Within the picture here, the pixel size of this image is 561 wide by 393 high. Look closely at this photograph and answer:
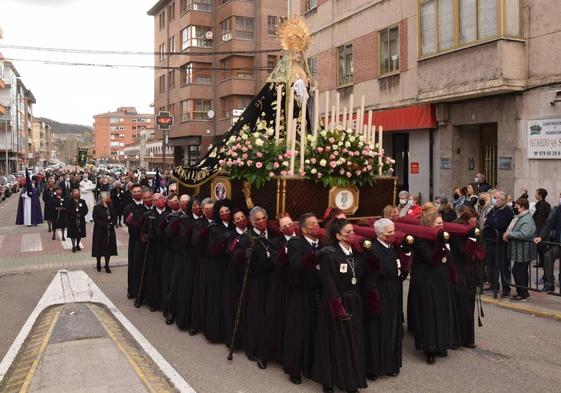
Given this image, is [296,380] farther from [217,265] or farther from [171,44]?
[171,44]

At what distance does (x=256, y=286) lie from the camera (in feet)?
23.5

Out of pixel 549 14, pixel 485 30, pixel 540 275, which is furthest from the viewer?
pixel 485 30

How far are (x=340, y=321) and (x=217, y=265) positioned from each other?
8.33ft

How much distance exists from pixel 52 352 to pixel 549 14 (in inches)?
538

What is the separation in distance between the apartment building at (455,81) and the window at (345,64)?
4cm

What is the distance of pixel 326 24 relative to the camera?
24.1m

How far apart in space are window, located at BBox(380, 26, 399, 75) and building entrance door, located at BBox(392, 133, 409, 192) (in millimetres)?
2461

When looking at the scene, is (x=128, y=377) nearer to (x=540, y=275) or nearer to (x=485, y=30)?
(x=540, y=275)

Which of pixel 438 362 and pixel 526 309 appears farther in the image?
pixel 526 309

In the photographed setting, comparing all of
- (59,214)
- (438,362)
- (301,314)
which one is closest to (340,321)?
(301,314)

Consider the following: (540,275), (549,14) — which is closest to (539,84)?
(549,14)

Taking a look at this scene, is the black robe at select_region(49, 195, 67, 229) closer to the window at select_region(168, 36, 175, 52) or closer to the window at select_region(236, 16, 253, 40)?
the window at select_region(236, 16, 253, 40)

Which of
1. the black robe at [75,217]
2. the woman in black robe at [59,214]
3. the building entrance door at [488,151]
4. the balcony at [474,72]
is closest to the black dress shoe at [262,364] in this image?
the black robe at [75,217]

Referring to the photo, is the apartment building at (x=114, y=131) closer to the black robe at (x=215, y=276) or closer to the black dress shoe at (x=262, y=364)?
the black robe at (x=215, y=276)
